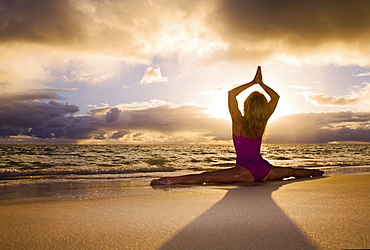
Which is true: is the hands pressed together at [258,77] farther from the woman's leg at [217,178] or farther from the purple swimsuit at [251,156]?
the woman's leg at [217,178]

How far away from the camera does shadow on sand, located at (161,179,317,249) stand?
1.71 metres

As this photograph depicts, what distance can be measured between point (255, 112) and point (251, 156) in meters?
0.91

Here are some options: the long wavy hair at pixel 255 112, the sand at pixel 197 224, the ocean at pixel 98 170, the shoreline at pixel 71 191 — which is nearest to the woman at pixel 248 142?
the long wavy hair at pixel 255 112

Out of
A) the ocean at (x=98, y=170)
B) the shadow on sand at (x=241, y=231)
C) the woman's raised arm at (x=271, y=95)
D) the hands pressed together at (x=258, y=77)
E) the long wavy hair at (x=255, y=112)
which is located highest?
the hands pressed together at (x=258, y=77)

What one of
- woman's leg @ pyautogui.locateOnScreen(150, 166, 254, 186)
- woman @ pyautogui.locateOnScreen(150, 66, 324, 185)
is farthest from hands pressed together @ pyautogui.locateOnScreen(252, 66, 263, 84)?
woman's leg @ pyautogui.locateOnScreen(150, 166, 254, 186)

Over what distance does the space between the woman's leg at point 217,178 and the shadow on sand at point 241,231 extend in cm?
224

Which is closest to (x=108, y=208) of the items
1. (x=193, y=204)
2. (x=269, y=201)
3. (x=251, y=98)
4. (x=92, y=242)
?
(x=193, y=204)

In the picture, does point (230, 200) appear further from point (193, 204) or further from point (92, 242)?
point (92, 242)

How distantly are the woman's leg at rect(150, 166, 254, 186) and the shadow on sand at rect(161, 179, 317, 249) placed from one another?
224 cm

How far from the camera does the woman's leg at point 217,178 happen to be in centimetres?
502

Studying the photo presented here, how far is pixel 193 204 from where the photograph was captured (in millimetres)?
3035

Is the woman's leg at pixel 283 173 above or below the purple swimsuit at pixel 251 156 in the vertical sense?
below

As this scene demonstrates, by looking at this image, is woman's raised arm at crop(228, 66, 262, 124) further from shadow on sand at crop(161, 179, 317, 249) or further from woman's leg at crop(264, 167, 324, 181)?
shadow on sand at crop(161, 179, 317, 249)

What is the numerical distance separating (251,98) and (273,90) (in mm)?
625
